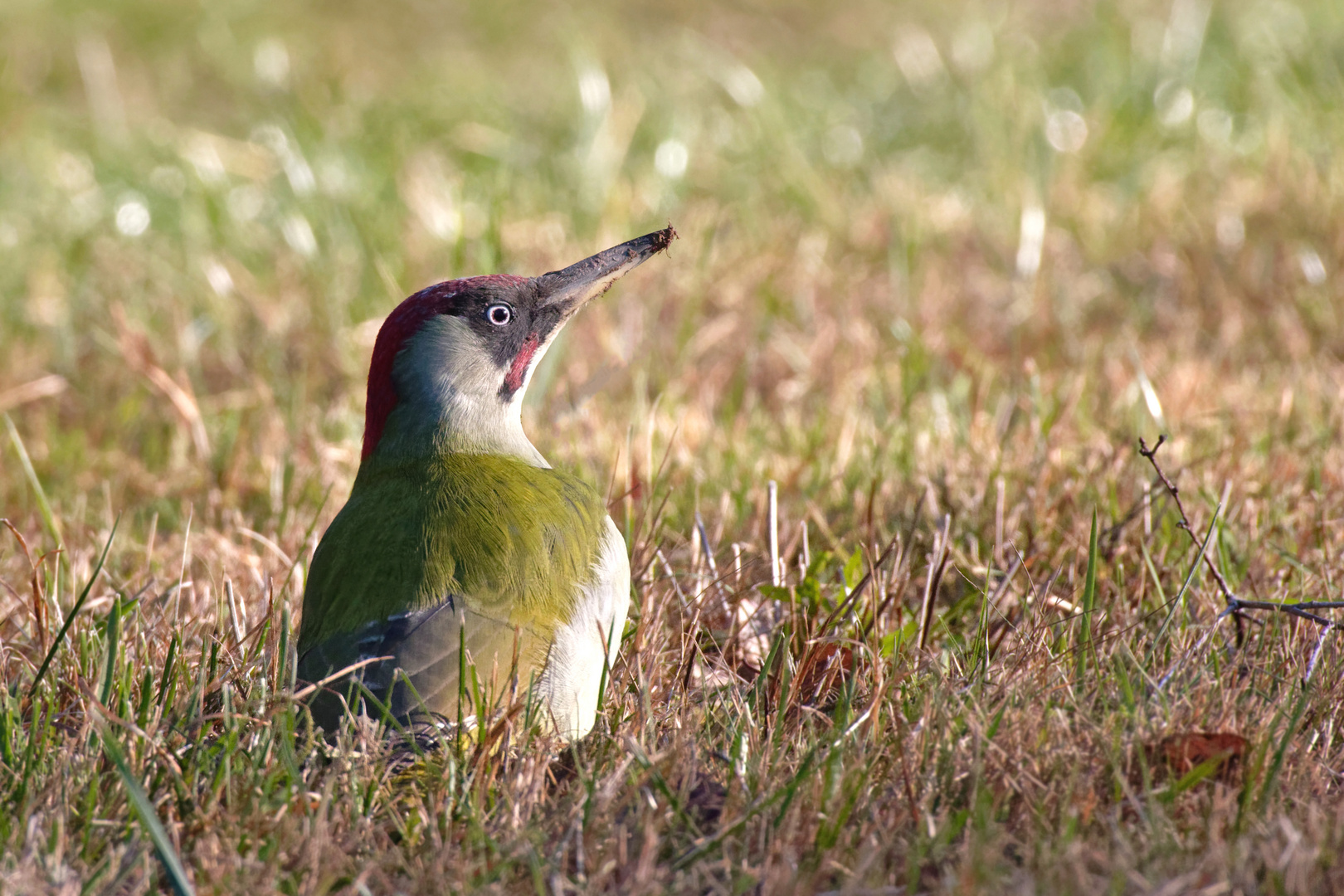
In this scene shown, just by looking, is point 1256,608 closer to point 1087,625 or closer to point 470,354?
point 1087,625

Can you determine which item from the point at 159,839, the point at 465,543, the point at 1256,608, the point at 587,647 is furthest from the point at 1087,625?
the point at 159,839

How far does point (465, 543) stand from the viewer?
6.70 feet

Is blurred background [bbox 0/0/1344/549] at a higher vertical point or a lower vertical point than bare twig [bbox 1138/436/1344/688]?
higher

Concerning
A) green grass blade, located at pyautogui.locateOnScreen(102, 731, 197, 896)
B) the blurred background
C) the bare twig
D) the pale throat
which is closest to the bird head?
the pale throat

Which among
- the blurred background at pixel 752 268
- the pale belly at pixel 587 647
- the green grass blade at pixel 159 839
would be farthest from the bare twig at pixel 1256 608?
the green grass blade at pixel 159 839

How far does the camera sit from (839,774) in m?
1.88

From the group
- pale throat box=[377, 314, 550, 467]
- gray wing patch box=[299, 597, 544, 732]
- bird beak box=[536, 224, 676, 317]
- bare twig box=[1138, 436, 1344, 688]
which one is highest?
bird beak box=[536, 224, 676, 317]

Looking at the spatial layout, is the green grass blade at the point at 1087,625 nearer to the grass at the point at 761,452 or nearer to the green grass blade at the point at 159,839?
the grass at the point at 761,452

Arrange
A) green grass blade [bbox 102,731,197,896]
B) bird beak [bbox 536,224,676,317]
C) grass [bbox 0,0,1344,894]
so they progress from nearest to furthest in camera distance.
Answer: green grass blade [bbox 102,731,197,896]
grass [bbox 0,0,1344,894]
bird beak [bbox 536,224,676,317]

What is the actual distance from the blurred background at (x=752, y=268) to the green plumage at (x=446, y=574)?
0.58 meters

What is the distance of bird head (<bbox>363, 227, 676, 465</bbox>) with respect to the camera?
7.79 ft

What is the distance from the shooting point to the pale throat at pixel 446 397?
2363 mm

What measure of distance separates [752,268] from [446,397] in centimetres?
245

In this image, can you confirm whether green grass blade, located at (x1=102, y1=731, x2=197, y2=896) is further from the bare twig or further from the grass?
the bare twig
